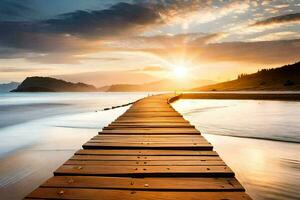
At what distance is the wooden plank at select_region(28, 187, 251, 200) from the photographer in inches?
143

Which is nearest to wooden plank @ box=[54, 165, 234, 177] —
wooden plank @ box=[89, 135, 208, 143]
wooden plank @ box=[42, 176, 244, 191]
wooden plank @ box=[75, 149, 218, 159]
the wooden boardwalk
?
the wooden boardwalk

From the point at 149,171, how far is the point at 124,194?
900mm

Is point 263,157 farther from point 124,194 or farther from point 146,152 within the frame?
point 124,194

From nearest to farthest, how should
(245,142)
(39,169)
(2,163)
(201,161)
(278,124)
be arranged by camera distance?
(201,161), (39,169), (2,163), (245,142), (278,124)

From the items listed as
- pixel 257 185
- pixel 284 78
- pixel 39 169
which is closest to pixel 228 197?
pixel 257 185

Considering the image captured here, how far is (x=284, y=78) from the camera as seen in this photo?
118 meters

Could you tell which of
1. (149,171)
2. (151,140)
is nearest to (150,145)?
(151,140)

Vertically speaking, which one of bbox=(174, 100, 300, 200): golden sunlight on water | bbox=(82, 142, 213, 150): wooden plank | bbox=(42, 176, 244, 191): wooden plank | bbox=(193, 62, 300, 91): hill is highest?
bbox=(193, 62, 300, 91): hill

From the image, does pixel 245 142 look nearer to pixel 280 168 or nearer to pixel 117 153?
pixel 280 168

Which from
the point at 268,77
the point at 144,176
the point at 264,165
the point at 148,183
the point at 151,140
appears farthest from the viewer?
the point at 268,77

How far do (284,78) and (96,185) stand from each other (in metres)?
128

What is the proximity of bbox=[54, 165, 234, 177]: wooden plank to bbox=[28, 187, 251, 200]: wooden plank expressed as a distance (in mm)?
640

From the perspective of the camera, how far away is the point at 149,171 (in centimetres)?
457

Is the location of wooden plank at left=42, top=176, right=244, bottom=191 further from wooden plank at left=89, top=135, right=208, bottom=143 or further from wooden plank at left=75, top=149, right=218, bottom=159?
wooden plank at left=89, top=135, right=208, bottom=143
